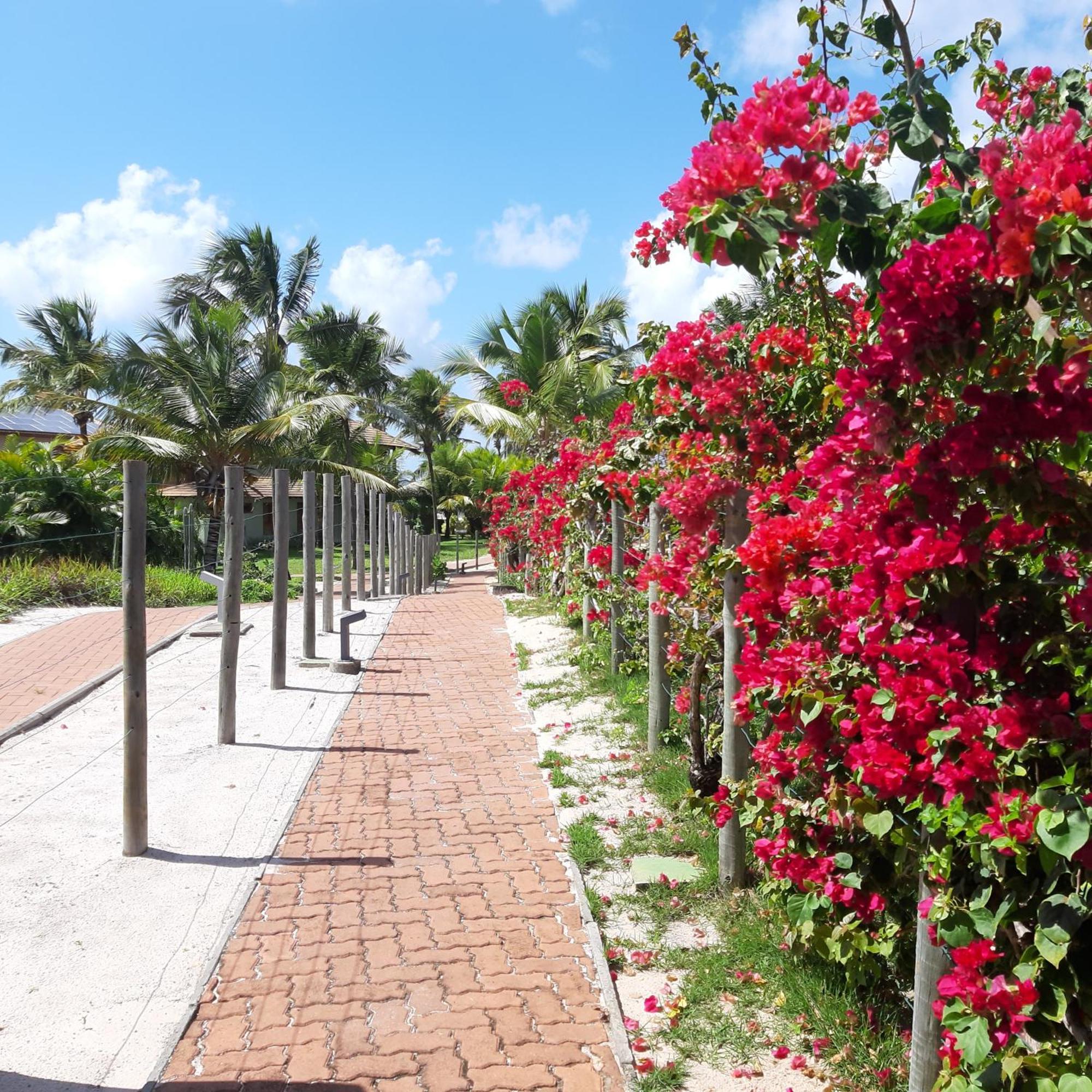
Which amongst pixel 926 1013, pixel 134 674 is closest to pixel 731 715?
pixel 926 1013

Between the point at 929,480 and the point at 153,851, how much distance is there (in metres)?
4.38

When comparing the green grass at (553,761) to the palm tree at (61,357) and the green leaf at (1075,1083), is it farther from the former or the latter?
the palm tree at (61,357)

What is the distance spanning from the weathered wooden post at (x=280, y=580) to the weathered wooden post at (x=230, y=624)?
1.60 meters

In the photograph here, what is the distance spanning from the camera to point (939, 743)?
226cm

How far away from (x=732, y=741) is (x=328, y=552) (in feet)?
28.6

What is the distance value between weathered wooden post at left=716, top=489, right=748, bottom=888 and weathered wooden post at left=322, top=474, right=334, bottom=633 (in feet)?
26.2

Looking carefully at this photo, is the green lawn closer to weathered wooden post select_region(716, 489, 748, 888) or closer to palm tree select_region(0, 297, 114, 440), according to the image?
palm tree select_region(0, 297, 114, 440)

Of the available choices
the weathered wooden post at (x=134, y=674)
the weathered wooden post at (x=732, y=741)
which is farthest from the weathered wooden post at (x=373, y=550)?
the weathered wooden post at (x=732, y=741)

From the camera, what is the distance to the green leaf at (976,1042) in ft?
Answer: 7.04

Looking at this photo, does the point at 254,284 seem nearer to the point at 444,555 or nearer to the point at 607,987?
the point at 444,555

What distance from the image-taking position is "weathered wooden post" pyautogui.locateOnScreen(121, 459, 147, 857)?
504 centimetres

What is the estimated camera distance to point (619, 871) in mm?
4863

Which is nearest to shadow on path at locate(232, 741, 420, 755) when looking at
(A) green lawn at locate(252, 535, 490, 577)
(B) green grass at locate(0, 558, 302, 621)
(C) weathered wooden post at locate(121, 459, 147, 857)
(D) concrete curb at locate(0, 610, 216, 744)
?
(D) concrete curb at locate(0, 610, 216, 744)

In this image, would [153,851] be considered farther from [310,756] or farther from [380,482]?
[380,482]
